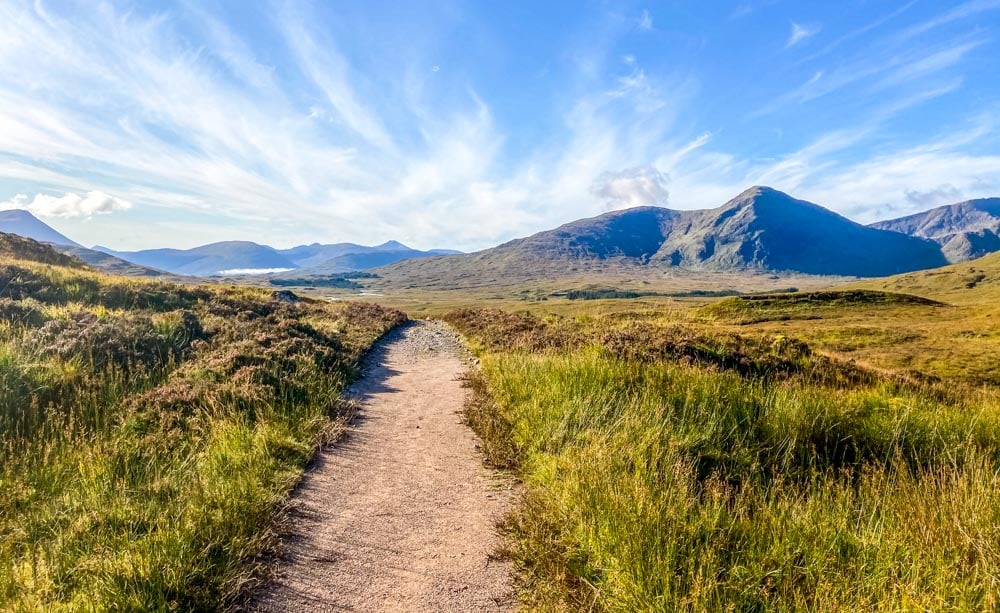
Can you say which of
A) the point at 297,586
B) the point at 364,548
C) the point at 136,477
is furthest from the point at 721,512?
the point at 136,477

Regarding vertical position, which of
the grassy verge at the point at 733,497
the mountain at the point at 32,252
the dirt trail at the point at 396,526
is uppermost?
the mountain at the point at 32,252

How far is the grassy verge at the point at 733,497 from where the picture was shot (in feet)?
10.9

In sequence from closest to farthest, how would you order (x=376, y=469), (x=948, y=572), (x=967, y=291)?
(x=948, y=572)
(x=376, y=469)
(x=967, y=291)

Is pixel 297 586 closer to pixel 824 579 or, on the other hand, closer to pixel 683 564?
pixel 683 564

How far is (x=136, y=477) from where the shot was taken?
5418 millimetres

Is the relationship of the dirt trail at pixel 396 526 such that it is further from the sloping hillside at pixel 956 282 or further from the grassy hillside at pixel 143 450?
the sloping hillside at pixel 956 282

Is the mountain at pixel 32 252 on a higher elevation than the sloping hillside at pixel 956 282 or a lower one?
higher

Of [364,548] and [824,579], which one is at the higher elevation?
[824,579]

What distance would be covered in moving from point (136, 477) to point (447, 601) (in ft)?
13.8

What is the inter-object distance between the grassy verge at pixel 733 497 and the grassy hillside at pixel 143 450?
2918mm

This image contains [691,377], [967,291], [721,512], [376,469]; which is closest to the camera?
[721,512]

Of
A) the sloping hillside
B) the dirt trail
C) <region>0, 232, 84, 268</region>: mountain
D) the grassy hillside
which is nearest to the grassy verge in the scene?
the dirt trail

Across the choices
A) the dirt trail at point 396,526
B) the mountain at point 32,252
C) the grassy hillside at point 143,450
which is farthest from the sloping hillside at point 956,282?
the mountain at point 32,252

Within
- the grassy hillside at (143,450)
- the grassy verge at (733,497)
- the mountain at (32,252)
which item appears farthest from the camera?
the mountain at (32,252)
